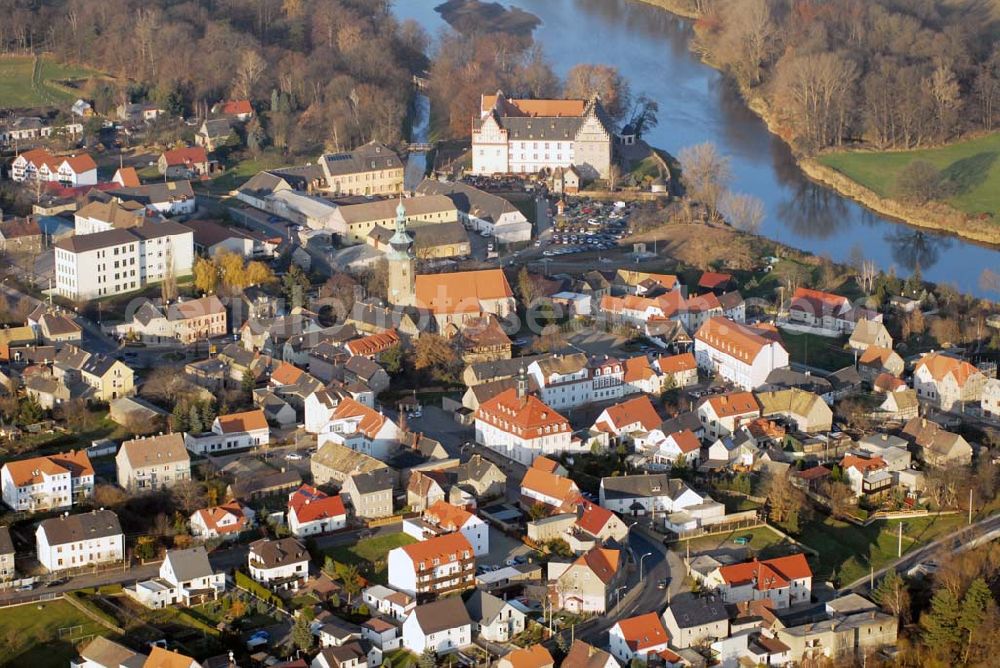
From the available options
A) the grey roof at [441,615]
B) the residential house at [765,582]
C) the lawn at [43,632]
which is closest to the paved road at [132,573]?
the lawn at [43,632]

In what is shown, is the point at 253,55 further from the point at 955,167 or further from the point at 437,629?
the point at 437,629

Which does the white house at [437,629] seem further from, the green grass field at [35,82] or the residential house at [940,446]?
the green grass field at [35,82]

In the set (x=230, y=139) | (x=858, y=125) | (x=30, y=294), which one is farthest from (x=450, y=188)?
(x=858, y=125)

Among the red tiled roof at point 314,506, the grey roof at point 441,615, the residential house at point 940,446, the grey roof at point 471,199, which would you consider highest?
the grey roof at point 441,615

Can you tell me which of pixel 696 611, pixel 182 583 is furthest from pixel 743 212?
pixel 182 583

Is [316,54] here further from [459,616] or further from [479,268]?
[459,616]

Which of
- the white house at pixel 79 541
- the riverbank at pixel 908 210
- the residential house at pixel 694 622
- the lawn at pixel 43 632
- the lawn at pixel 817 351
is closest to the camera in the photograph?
the lawn at pixel 43 632

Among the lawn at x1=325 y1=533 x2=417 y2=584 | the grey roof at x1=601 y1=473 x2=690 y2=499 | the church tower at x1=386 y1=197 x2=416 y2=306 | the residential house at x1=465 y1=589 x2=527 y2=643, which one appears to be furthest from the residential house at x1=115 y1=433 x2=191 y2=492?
the church tower at x1=386 y1=197 x2=416 y2=306
